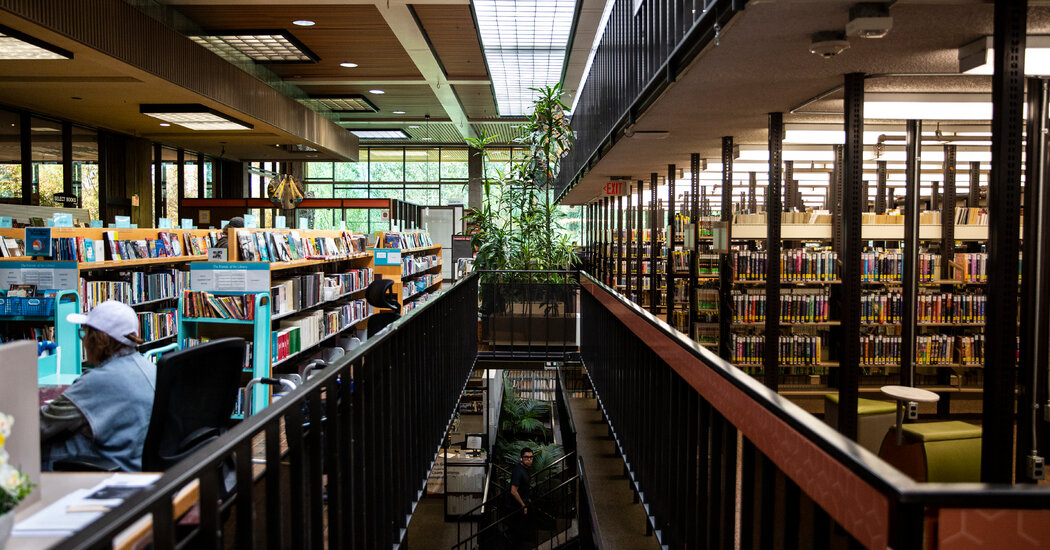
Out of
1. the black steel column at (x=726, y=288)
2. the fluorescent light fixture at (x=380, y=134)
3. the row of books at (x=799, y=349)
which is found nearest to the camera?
the black steel column at (x=726, y=288)

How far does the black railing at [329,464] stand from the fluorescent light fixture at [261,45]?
20.0ft

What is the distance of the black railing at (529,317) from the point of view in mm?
8734

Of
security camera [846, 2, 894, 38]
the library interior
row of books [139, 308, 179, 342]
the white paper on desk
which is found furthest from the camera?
row of books [139, 308, 179, 342]

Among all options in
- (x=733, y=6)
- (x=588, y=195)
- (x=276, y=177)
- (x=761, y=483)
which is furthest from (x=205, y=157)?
(x=761, y=483)

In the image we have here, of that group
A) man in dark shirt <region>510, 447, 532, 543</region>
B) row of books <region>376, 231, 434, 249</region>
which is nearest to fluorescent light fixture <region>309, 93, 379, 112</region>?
row of books <region>376, 231, 434, 249</region>

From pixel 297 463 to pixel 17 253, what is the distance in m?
6.00

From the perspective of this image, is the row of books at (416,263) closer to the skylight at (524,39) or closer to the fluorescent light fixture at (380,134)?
the fluorescent light fixture at (380,134)

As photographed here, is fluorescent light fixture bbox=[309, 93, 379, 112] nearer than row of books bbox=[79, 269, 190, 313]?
No

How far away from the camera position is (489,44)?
9555 mm

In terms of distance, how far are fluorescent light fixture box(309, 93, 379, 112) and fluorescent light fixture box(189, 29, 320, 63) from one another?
8.09 feet

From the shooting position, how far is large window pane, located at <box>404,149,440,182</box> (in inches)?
800

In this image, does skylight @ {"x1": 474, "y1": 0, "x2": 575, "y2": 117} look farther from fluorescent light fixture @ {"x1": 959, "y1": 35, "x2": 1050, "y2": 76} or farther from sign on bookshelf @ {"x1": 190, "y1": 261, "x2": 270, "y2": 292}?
fluorescent light fixture @ {"x1": 959, "y1": 35, "x2": 1050, "y2": 76}

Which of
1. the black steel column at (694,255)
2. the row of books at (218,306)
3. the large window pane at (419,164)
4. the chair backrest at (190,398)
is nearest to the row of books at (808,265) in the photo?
the black steel column at (694,255)

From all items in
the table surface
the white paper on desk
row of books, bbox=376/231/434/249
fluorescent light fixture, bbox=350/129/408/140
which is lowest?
the table surface
